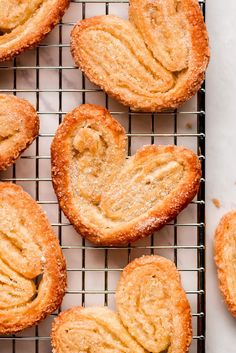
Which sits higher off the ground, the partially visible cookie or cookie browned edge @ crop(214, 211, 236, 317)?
the partially visible cookie

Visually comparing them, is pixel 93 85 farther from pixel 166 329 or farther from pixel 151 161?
pixel 166 329

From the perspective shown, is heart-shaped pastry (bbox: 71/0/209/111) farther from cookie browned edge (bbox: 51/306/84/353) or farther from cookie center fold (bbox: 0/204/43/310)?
cookie browned edge (bbox: 51/306/84/353)

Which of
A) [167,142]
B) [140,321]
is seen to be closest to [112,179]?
[167,142]

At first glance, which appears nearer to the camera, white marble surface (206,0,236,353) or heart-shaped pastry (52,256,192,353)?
heart-shaped pastry (52,256,192,353)

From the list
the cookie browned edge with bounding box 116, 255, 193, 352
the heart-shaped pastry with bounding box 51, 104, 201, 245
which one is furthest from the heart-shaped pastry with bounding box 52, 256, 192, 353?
the heart-shaped pastry with bounding box 51, 104, 201, 245

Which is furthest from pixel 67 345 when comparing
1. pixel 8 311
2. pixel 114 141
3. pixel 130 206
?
pixel 114 141

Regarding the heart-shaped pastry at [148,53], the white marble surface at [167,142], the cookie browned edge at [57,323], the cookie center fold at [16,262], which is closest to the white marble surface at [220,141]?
the white marble surface at [167,142]
